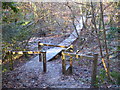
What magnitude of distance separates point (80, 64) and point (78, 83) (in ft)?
5.14

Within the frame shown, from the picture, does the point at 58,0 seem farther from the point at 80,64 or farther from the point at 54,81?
the point at 54,81

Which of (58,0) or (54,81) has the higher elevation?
(58,0)

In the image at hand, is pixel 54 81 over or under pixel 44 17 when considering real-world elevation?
under

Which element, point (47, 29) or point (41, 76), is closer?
point (41, 76)


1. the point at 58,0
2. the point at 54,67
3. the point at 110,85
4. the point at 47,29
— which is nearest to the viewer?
the point at 110,85

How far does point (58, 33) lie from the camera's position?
9297 mm

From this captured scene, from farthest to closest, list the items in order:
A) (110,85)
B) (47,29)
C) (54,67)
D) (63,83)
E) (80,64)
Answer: (47,29), (80,64), (54,67), (63,83), (110,85)

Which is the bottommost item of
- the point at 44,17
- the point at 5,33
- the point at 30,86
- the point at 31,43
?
the point at 30,86

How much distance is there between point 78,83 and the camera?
370 cm

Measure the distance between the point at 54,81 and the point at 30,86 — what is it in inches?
23.0

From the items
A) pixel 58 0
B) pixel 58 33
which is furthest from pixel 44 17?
pixel 58 33

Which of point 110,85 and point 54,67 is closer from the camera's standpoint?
point 110,85

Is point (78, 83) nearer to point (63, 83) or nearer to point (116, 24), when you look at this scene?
point (63, 83)

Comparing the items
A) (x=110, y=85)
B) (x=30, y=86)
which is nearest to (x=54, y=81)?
(x=30, y=86)
